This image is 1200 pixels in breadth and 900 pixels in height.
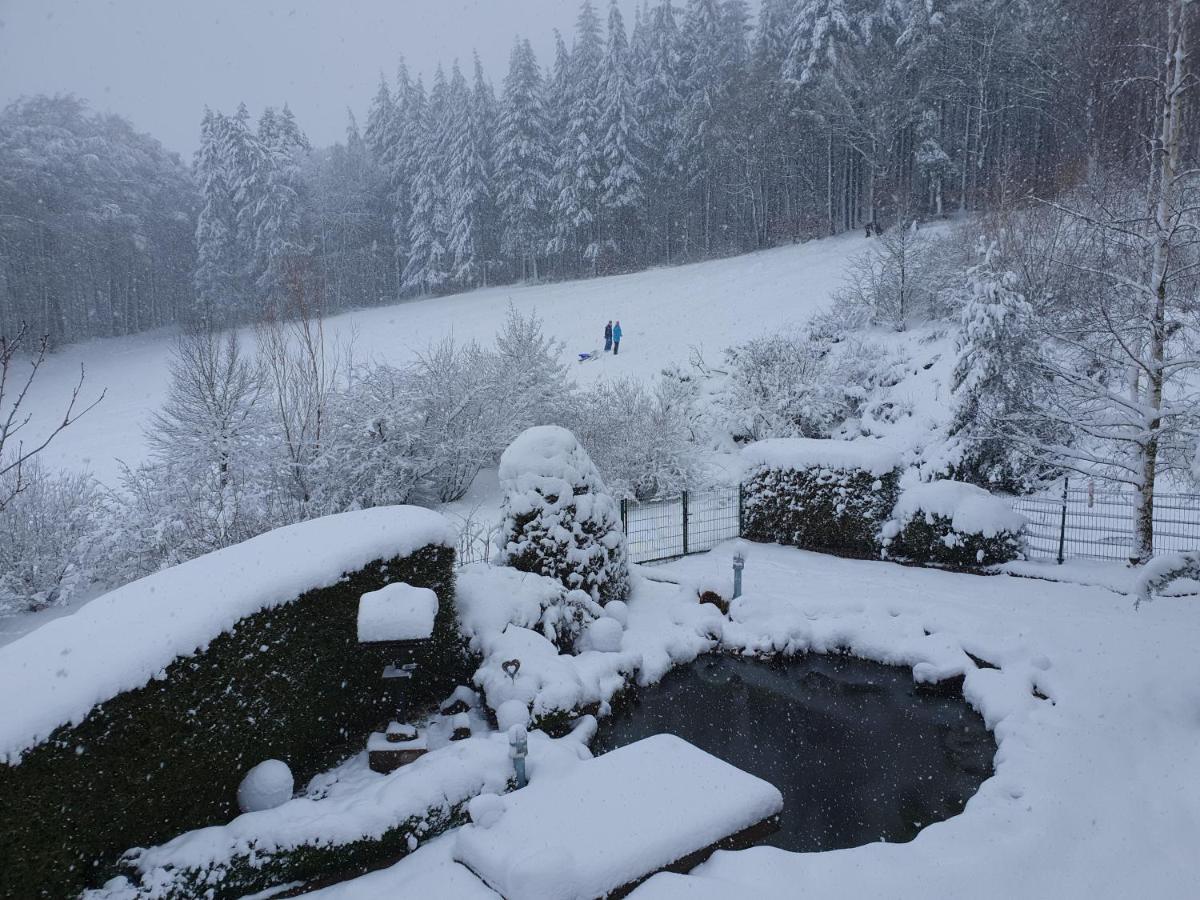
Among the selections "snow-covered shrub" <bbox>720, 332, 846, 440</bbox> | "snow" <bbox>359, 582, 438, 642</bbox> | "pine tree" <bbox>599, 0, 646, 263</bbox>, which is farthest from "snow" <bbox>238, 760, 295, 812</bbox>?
"pine tree" <bbox>599, 0, 646, 263</bbox>

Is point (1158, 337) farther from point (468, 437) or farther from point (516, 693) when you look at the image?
point (468, 437)

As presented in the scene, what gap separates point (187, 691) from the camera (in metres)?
4.48

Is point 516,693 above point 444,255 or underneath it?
underneath

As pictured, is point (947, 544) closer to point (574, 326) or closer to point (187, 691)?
point (187, 691)

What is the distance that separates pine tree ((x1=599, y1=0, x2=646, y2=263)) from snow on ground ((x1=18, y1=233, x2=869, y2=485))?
4.31m

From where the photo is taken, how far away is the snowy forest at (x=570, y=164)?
99.2 ft

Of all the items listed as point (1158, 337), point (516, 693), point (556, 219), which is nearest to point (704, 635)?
point (516, 693)

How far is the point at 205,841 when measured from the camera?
4.38 meters

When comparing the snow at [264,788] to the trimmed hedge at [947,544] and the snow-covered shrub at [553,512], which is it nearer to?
the snow-covered shrub at [553,512]

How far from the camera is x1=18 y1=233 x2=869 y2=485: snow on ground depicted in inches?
918

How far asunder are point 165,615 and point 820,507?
9.31 metres

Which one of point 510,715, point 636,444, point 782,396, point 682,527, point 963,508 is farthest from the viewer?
point 782,396

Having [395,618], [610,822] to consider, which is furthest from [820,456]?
[395,618]

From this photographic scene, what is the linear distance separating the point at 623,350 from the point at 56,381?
28.6m
